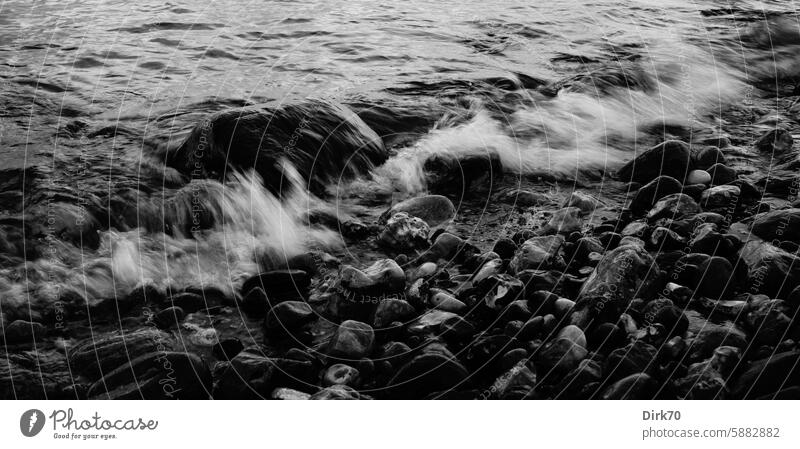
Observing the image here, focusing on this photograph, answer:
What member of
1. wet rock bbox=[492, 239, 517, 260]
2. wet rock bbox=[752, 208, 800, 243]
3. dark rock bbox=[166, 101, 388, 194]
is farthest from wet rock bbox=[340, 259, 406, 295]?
wet rock bbox=[752, 208, 800, 243]

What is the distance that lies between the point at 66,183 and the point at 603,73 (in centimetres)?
913

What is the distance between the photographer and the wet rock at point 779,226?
21.4 feet

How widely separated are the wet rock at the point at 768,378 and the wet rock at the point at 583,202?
10.3 ft

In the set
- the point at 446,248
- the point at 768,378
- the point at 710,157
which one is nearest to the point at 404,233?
the point at 446,248

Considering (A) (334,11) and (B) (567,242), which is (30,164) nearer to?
(B) (567,242)

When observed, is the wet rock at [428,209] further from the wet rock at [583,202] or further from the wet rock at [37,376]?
the wet rock at [37,376]

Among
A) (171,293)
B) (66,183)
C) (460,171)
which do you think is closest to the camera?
(171,293)

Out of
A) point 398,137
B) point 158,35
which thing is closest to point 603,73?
point 398,137

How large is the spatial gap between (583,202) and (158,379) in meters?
4.86

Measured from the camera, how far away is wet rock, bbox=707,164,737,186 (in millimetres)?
8086

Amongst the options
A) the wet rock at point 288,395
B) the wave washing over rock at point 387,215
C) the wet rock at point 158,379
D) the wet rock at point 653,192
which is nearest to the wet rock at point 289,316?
the wave washing over rock at point 387,215

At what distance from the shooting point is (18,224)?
7.35 metres

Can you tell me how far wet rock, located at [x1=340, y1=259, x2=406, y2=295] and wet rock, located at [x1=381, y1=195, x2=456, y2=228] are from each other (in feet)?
4.60

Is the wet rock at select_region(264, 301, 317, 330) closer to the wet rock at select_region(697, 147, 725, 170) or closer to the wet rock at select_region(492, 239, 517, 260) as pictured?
the wet rock at select_region(492, 239, 517, 260)
